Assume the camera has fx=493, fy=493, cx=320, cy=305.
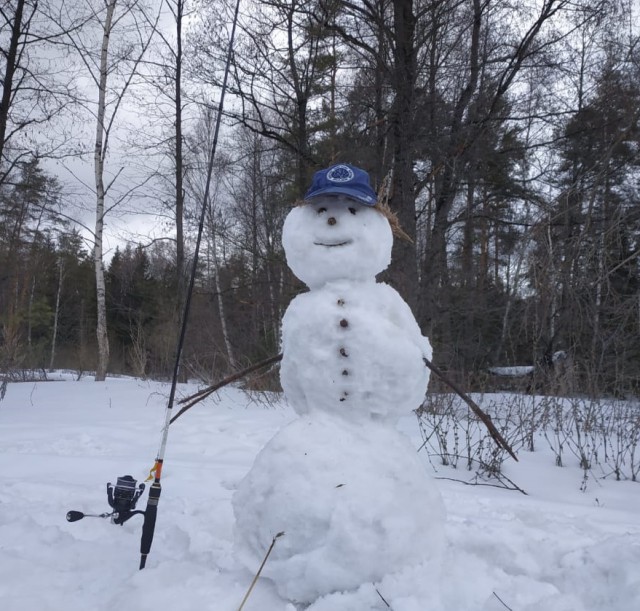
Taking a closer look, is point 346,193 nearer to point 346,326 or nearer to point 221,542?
point 346,326

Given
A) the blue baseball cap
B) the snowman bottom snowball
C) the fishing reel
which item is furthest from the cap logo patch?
the fishing reel

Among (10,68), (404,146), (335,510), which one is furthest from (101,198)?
(335,510)

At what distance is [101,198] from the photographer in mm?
10344

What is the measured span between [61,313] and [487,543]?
2888 cm

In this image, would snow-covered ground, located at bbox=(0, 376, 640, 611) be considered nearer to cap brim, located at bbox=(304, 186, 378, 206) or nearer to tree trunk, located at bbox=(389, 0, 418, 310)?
cap brim, located at bbox=(304, 186, 378, 206)

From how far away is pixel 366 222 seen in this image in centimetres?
208

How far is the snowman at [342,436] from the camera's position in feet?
5.57

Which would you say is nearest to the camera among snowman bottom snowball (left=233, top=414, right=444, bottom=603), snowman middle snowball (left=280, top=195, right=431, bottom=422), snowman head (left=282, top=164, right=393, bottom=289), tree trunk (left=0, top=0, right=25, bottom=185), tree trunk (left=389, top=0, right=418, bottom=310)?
snowman bottom snowball (left=233, top=414, right=444, bottom=603)

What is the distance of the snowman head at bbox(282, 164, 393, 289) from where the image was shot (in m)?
2.05

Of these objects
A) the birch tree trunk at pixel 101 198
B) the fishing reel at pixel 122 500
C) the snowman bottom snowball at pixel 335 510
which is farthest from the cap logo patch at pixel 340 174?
the birch tree trunk at pixel 101 198

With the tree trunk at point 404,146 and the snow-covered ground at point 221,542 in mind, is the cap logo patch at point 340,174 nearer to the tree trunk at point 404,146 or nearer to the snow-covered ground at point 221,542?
Result: the snow-covered ground at point 221,542

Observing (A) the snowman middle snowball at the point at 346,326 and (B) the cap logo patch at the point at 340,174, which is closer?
(A) the snowman middle snowball at the point at 346,326

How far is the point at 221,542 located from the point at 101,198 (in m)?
9.67

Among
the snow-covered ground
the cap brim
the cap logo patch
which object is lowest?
the snow-covered ground
